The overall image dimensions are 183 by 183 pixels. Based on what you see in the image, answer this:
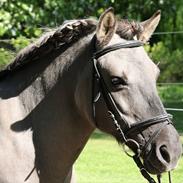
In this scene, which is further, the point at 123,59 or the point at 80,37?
the point at 80,37

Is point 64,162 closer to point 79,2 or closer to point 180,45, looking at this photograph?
point 79,2

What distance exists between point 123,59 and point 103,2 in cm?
497

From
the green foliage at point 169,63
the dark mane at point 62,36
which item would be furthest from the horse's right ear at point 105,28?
the green foliage at point 169,63

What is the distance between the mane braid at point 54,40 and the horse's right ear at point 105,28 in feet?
0.65

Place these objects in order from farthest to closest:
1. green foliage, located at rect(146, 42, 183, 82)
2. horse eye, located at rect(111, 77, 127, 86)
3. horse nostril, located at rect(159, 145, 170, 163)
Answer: green foliage, located at rect(146, 42, 183, 82), horse eye, located at rect(111, 77, 127, 86), horse nostril, located at rect(159, 145, 170, 163)

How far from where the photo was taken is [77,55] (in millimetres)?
3396

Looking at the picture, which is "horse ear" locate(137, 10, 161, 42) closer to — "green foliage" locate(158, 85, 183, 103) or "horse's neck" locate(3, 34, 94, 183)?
"horse's neck" locate(3, 34, 94, 183)

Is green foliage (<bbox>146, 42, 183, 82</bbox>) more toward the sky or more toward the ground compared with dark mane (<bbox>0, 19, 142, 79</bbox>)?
more toward the ground

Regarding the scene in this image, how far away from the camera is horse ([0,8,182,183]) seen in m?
3.08

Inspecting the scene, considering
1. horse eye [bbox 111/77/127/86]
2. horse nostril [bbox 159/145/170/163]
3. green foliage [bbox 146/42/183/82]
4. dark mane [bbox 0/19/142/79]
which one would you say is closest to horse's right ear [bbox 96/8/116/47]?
dark mane [bbox 0/19/142/79]

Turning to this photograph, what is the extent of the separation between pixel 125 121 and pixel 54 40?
0.72 meters

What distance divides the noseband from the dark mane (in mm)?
124

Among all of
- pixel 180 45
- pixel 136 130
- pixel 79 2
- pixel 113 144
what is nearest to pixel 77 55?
pixel 136 130

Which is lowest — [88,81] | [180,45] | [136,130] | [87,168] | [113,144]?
[180,45]
